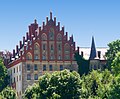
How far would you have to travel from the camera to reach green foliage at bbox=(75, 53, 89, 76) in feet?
453

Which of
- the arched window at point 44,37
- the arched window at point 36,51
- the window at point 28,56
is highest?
the arched window at point 44,37

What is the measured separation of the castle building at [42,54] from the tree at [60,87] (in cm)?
3707

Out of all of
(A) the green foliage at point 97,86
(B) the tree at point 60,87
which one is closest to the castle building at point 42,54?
(A) the green foliage at point 97,86

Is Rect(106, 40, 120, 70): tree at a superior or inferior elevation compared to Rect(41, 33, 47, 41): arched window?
inferior

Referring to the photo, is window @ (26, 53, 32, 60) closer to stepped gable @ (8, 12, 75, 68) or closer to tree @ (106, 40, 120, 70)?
stepped gable @ (8, 12, 75, 68)

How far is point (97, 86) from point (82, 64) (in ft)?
99.2

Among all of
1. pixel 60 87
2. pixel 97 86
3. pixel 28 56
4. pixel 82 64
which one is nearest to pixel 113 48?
pixel 82 64

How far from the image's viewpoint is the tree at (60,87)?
9050 cm

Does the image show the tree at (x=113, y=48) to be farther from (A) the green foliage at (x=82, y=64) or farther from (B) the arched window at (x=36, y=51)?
(B) the arched window at (x=36, y=51)

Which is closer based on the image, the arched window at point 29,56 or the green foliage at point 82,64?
the arched window at point 29,56

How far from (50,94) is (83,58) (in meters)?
47.9

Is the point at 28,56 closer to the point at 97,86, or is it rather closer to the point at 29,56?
the point at 29,56

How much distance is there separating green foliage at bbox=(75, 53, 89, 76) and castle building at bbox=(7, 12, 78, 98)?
1.01 m

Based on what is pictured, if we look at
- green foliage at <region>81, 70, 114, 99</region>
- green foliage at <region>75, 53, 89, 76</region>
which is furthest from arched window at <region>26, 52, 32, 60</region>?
green foliage at <region>81, 70, 114, 99</region>
